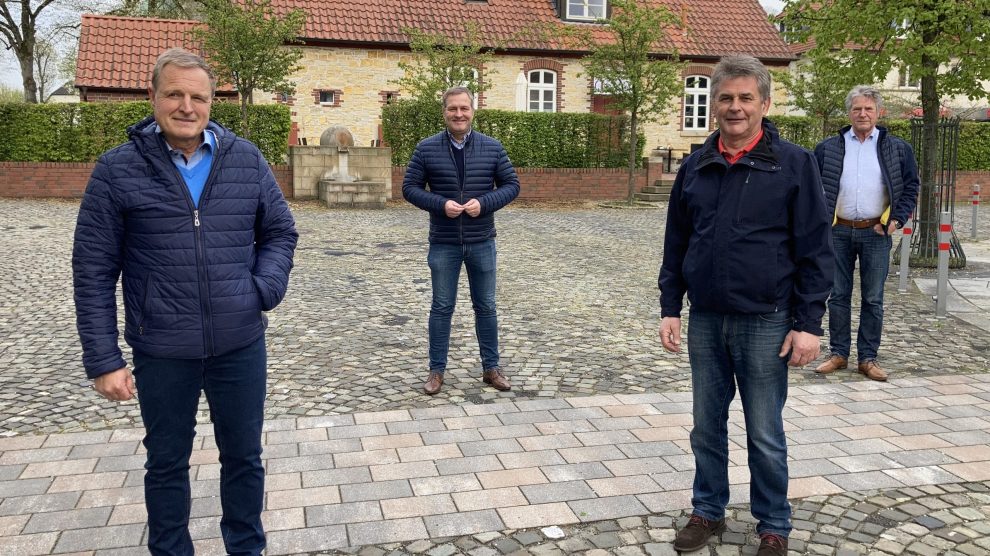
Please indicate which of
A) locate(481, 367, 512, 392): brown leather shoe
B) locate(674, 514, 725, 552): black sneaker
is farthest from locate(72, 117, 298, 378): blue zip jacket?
locate(481, 367, 512, 392): brown leather shoe

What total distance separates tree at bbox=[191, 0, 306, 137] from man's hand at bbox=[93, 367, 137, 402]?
1827 centimetres

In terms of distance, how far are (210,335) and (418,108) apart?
19547mm

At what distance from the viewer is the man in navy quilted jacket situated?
2895 millimetres

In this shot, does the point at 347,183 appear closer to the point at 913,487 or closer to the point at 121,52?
the point at 121,52

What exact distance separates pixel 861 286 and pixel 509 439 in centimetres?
313

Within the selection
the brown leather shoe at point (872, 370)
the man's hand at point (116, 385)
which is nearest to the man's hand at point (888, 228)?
the brown leather shoe at point (872, 370)

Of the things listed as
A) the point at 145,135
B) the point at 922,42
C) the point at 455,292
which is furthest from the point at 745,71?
the point at 922,42

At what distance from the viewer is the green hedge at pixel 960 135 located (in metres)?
25.4

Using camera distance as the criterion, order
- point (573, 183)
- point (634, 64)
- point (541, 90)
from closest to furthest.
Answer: point (634, 64) < point (573, 183) < point (541, 90)

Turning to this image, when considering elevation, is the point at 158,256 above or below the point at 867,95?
below

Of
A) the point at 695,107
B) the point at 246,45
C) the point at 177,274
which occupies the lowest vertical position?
the point at 177,274

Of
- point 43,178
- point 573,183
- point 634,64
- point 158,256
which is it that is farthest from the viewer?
point 573,183

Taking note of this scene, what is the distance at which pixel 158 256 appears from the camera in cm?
291

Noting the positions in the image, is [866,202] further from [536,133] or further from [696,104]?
[696,104]
